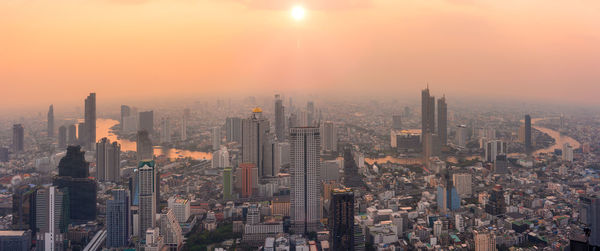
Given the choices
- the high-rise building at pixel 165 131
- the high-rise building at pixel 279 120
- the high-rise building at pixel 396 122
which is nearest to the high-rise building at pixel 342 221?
the high-rise building at pixel 279 120

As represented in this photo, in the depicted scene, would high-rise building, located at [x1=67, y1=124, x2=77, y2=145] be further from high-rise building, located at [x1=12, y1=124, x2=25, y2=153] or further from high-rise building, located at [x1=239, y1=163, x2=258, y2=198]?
high-rise building, located at [x1=239, y1=163, x2=258, y2=198]

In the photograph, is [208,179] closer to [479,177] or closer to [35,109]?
[35,109]

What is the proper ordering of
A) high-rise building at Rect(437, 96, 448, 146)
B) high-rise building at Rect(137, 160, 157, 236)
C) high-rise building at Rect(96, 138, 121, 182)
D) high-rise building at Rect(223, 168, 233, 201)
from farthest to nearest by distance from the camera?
high-rise building at Rect(437, 96, 448, 146) → high-rise building at Rect(223, 168, 233, 201) → high-rise building at Rect(96, 138, 121, 182) → high-rise building at Rect(137, 160, 157, 236)

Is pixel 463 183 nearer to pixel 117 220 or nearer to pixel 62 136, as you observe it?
pixel 117 220

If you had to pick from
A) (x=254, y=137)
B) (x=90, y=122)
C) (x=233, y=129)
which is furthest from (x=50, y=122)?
(x=254, y=137)

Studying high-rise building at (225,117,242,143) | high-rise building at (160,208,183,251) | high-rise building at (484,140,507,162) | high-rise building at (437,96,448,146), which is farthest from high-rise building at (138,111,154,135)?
high-rise building at (484,140,507,162)

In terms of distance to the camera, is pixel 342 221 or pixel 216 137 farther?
pixel 216 137

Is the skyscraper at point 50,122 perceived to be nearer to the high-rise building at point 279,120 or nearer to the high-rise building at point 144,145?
the high-rise building at point 144,145
